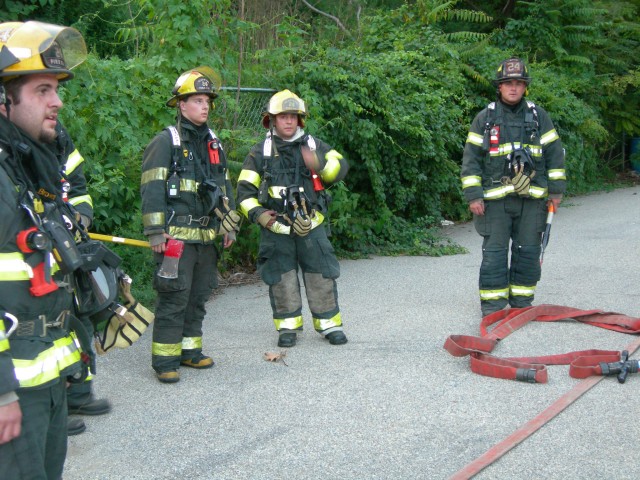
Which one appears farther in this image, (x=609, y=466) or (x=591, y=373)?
(x=591, y=373)

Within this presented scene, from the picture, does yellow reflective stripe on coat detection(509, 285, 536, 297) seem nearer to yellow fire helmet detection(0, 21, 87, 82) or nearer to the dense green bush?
the dense green bush

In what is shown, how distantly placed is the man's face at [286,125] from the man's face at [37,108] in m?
3.60

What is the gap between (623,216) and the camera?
1363 cm

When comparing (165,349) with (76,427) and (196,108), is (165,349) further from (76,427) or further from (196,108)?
(196,108)

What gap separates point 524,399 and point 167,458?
91.1 inches

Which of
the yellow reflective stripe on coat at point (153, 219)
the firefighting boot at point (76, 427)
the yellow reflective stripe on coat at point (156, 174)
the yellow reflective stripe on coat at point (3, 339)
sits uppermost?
the yellow reflective stripe on coat at point (156, 174)

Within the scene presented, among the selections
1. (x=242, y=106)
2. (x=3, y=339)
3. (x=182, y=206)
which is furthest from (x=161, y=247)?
(x=242, y=106)

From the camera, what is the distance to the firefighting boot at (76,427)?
479 cm

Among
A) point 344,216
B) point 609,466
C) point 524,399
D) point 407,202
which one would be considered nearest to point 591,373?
point 524,399

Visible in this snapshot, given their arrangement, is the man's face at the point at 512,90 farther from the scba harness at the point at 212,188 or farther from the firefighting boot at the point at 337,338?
the scba harness at the point at 212,188

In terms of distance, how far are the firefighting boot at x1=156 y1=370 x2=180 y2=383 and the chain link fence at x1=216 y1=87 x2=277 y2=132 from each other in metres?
3.75

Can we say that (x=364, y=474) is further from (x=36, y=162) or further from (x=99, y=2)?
(x=99, y=2)

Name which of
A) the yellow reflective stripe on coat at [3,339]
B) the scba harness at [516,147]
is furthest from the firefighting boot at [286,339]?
the yellow reflective stripe on coat at [3,339]

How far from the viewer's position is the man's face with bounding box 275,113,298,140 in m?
6.43
